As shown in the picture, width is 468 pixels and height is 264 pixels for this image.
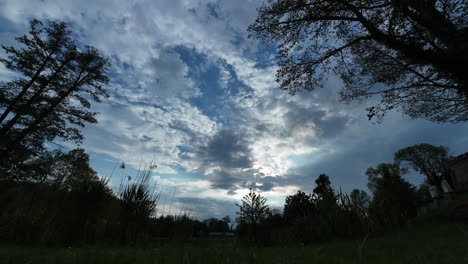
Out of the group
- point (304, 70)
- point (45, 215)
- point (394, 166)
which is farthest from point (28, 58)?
point (394, 166)

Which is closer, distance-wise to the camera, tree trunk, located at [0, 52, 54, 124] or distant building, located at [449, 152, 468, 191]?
tree trunk, located at [0, 52, 54, 124]

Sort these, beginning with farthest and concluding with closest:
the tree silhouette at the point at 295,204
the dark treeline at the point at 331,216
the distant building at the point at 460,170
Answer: the distant building at the point at 460,170
the tree silhouette at the point at 295,204
the dark treeline at the point at 331,216

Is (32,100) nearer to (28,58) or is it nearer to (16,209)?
(28,58)

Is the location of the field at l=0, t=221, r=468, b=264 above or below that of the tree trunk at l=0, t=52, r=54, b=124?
below

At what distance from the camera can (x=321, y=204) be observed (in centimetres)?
892

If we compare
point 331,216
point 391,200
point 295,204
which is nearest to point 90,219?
point 331,216

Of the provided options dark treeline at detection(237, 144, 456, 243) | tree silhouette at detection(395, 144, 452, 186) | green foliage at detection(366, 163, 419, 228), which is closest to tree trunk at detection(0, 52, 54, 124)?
dark treeline at detection(237, 144, 456, 243)

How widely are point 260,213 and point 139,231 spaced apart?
6165 millimetres

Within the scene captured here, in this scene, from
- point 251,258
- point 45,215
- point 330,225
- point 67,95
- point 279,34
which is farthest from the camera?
point 67,95

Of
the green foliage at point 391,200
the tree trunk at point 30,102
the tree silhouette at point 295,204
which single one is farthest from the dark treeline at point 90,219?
the tree trunk at point 30,102

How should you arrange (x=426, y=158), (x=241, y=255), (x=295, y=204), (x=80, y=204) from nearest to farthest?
(x=241, y=255), (x=80, y=204), (x=295, y=204), (x=426, y=158)

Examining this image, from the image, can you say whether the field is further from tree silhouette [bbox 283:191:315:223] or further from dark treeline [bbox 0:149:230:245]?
tree silhouette [bbox 283:191:315:223]

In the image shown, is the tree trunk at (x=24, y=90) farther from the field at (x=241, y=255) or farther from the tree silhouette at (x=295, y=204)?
the tree silhouette at (x=295, y=204)

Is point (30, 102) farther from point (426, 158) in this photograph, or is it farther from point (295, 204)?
point (426, 158)
